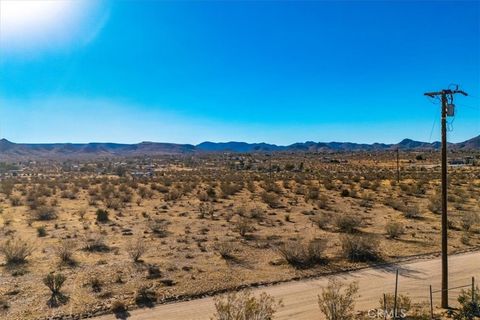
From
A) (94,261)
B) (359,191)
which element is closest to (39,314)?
(94,261)

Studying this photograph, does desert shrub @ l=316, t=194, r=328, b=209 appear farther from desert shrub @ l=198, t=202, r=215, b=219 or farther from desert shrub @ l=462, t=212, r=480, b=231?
desert shrub @ l=462, t=212, r=480, b=231

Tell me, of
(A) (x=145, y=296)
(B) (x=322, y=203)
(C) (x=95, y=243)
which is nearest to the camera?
(A) (x=145, y=296)

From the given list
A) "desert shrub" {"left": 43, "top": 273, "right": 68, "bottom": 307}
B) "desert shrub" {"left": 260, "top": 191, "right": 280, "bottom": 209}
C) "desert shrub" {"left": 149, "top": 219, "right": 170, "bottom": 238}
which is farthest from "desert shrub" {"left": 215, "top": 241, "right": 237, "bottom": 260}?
"desert shrub" {"left": 260, "top": 191, "right": 280, "bottom": 209}

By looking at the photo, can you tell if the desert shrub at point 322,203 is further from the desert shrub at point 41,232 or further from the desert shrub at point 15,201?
the desert shrub at point 15,201

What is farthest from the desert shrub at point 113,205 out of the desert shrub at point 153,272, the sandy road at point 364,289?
the sandy road at point 364,289

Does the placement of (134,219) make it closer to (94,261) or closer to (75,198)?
(94,261)

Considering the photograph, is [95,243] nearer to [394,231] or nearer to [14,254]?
[14,254]

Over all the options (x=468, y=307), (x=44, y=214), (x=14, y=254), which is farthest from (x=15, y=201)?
(x=468, y=307)
